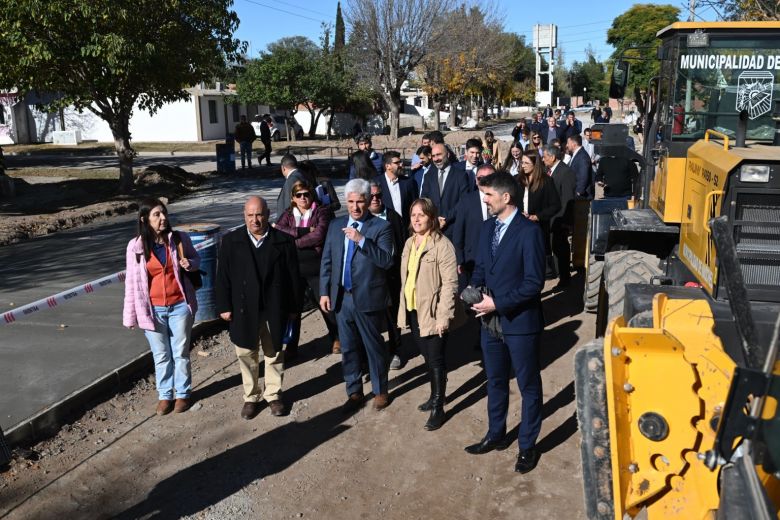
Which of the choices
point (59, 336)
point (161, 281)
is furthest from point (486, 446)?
point (59, 336)

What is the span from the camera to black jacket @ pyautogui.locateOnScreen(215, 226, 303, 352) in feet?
19.2

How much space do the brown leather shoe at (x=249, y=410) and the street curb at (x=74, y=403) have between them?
136cm

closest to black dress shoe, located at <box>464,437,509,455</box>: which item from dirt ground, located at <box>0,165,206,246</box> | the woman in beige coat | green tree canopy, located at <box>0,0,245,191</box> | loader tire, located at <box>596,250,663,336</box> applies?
the woman in beige coat

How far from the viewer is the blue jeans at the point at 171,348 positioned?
237 inches

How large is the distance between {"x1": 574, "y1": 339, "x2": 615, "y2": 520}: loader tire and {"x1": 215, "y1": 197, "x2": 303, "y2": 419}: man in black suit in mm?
3098

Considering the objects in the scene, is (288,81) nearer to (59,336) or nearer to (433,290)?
(59,336)

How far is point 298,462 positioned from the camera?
5.31 metres

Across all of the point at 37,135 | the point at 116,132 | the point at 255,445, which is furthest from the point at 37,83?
the point at 37,135

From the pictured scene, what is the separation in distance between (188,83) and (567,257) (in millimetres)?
13031

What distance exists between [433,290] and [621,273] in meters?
1.86

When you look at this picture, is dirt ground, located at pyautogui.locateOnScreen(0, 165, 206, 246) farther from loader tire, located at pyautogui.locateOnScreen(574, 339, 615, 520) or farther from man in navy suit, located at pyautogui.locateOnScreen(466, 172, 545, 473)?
loader tire, located at pyautogui.locateOnScreen(574, 339, 615, 520)

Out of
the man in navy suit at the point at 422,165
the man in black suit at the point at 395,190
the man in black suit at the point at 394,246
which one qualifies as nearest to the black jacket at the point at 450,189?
the man in navy suit at the point at 422,165

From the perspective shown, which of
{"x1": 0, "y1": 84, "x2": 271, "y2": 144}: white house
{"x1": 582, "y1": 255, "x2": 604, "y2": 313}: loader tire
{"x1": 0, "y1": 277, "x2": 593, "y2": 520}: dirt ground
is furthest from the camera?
{"x1": 0, "y1": 84, "x2": 271, "y2": 144}: white house

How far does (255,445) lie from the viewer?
559cm
